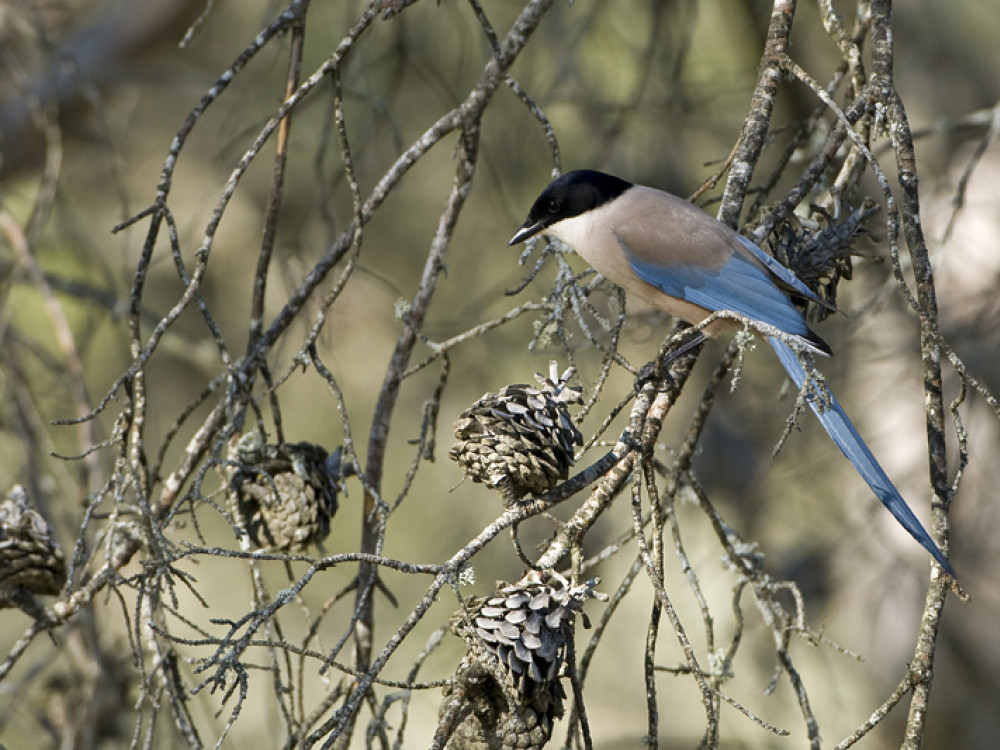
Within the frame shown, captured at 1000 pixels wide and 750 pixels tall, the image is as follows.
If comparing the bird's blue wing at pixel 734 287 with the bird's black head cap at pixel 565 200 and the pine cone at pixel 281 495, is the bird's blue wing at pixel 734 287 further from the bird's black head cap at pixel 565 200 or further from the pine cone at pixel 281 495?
the pine cone at pixel 281 495

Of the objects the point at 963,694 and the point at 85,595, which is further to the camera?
the point at 963,694

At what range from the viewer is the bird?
211cm

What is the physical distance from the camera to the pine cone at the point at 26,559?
1.53 meters

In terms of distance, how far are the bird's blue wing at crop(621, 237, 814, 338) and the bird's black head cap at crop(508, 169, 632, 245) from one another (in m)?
0.16

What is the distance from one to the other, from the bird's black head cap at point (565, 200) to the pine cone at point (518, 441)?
2.92ft

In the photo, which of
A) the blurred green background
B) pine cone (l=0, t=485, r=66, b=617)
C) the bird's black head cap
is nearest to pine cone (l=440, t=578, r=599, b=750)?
pine cone (l=0, t=485, r=66, b=617)

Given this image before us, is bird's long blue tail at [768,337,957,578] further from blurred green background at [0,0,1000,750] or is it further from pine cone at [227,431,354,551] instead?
blurred green background at [0,0,1000,750]

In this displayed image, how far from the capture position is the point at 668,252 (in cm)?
229

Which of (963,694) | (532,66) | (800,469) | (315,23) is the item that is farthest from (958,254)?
(315,23)

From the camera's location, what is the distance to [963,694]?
4449 millimetres

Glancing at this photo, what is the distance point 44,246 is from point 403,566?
3.62 m

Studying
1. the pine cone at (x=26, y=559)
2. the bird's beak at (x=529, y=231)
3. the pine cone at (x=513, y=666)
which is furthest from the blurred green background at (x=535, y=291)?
the pine cone at (x=513, y=666)

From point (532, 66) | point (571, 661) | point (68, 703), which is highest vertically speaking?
point (532, 66)

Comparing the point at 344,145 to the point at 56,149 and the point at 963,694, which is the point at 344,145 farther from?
the point at 963,694
